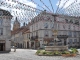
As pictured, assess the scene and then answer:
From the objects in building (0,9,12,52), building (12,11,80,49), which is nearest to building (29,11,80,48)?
building (12,11,80,49)

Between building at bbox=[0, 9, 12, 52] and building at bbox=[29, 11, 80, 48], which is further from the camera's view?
building at bbox=[29, 11, 80, 48]

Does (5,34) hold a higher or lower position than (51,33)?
lower

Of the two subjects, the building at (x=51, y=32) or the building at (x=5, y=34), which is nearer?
the building at (x=5, y=34)

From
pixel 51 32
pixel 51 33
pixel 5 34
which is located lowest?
pixel 5 34

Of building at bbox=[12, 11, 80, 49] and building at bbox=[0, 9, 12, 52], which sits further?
building at bbox=[12, 11, 80, 49]

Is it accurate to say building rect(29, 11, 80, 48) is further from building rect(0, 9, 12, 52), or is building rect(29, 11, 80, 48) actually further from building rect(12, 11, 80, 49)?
building rect(0, 9, 12, 52)

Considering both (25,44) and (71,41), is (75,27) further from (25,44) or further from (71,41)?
(25,44)

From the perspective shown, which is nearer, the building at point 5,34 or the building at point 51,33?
the building at point 5,34

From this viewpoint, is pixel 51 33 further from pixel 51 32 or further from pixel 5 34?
pixel 5 34

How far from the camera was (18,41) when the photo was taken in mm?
75875

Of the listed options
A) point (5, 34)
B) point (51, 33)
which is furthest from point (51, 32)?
point (5, 34)

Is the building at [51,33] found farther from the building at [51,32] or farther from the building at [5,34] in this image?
the building at [5,34]

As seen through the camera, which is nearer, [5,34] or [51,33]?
[5,34]

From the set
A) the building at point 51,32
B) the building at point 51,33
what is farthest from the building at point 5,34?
the building at point 51,32
